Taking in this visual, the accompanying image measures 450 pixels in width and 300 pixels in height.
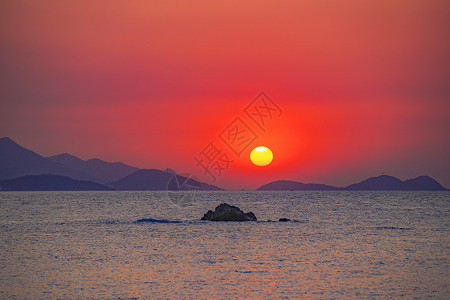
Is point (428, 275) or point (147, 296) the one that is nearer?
point (147, 296)

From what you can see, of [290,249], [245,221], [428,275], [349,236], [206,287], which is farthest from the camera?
[245,221]

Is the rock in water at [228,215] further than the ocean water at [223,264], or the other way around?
the rock in water at [228,215]

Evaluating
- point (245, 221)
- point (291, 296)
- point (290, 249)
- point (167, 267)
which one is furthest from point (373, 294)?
point (245, 221)

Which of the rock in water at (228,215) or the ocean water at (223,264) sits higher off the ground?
the rock in water at (228,215)

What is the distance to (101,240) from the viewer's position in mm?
62812

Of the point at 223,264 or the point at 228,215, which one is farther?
the point at 228,215

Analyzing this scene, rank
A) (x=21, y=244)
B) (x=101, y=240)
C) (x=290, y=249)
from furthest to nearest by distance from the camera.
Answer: (x=101, y=240) → (x=21, y=244) → (x=290, y=249)

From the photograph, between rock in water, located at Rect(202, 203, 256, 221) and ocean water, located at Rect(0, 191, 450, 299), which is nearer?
ocean water, located at Rect(0, 191, 450, 299)

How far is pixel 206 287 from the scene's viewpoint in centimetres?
3484

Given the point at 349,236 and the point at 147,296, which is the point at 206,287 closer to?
the point at 147,296

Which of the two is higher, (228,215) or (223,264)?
(228,215)

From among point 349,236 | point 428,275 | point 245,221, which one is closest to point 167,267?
point 428,275

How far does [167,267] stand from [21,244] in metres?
23.8

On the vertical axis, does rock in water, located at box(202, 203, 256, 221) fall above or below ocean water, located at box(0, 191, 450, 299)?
above
